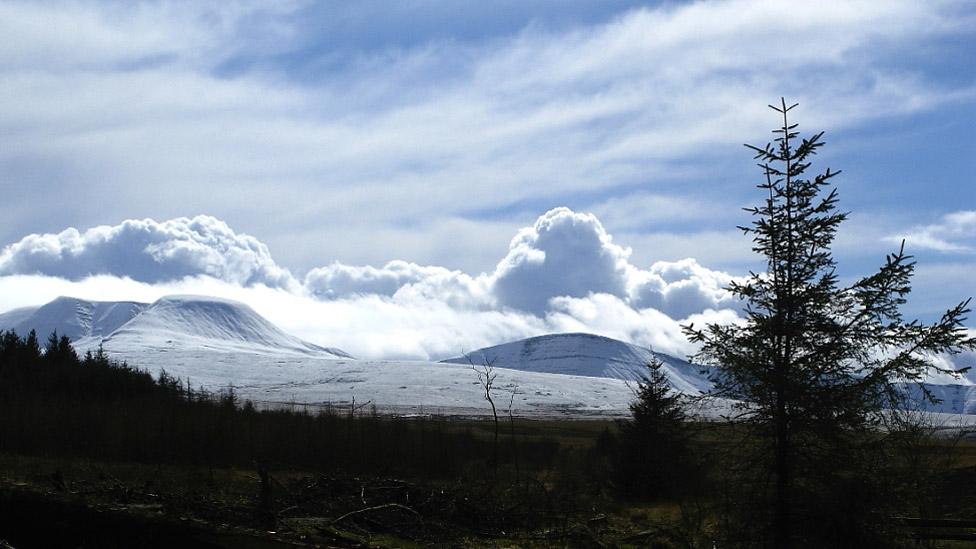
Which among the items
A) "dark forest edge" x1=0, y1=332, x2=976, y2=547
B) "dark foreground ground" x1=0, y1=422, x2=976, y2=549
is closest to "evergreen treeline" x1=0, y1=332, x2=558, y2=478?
"dark forest edge" x1=0, y1=332, x2=976, y2=547

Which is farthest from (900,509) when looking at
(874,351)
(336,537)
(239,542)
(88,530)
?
(88,530)

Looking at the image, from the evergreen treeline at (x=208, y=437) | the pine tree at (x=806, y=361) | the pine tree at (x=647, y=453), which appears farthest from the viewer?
the evergreen treeline at (x=208, y=437)

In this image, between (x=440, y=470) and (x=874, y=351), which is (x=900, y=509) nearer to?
(x=874, y=351)

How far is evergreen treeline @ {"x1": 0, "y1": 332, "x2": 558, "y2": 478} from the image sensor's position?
→ 2317 inches

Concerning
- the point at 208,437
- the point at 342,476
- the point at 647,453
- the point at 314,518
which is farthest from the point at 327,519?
the point at 208,437

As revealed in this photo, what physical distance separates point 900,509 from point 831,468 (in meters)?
1.61

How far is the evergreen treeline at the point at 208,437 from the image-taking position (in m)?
58.8

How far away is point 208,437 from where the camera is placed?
61.5 m

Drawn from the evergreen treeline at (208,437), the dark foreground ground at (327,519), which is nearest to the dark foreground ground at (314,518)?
the dark foreground ground at (327,519)

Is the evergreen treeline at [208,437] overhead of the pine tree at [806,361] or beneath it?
beneath

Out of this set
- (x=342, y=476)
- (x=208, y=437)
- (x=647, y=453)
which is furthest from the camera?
(x=208, y=437)

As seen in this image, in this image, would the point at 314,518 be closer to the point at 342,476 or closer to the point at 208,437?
the point at 342,476

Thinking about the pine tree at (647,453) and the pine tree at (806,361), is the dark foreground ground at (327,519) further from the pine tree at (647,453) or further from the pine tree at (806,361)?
the pine tree at (647,453)

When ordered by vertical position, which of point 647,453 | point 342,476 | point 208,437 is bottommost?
point 208,437
